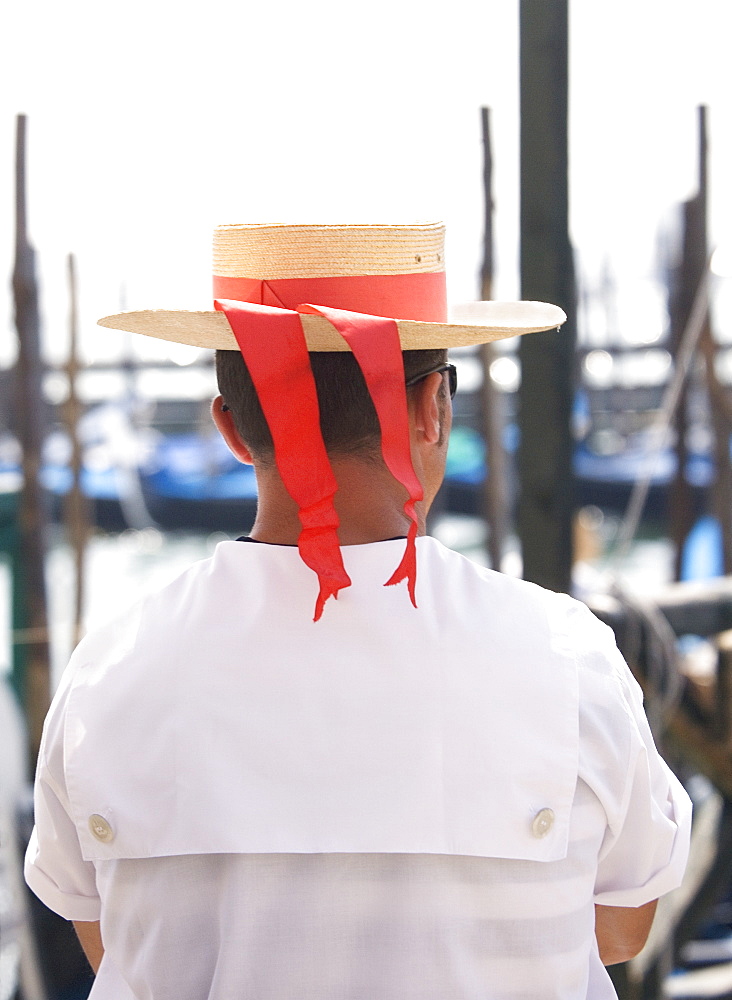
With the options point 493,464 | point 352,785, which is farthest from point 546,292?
point 493,464

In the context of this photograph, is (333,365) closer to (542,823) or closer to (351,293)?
(351,293)

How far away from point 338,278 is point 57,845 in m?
0.57

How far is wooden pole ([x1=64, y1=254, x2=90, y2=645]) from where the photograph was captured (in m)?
5.80

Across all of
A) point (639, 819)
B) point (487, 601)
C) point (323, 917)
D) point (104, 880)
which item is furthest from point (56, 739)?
point (639, 819)

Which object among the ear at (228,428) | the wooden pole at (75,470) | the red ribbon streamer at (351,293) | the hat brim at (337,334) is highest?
the red ribbon streamer at (351,293)

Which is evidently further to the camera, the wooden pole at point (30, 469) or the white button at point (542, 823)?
the wooden pole at point (30, 469)

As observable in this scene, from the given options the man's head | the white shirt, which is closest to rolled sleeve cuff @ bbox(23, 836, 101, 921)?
the white shirt

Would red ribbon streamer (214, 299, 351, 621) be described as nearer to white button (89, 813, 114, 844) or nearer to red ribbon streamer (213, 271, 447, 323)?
red ribbon streamer (213, 271, 447, 323)

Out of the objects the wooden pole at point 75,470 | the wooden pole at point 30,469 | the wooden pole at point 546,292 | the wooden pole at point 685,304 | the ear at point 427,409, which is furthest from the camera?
the wooden pole at point 685,304

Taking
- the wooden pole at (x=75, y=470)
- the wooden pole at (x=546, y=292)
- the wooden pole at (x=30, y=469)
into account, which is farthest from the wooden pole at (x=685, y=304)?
the wooden pole at (x=546, y=292)

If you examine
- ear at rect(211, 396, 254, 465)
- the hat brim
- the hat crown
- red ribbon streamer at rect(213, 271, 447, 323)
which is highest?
the hat crown

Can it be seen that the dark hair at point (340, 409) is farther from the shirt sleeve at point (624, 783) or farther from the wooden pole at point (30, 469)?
the wooden pole at point (30, 469)

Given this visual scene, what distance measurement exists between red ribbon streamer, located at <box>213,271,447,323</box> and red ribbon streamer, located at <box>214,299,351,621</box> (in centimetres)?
10

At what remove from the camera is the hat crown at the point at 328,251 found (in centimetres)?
100
